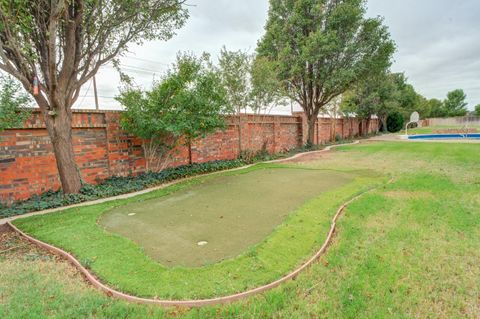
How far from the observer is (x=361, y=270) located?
2738 mm

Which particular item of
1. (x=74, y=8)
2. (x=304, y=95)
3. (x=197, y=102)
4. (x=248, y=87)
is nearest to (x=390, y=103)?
(x=304, y=95)

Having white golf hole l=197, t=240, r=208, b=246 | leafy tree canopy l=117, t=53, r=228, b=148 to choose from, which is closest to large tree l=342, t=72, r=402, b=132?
leafy tree canopy l=117, t=53, r=228, b=148

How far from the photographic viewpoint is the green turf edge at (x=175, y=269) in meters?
2.48

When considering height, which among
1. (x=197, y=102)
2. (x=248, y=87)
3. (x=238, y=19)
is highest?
(x=238, y=19)

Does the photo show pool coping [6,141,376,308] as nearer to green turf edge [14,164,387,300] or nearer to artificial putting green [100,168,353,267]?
green turf edge [14,164,387,300]

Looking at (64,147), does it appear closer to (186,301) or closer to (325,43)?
(186,301)

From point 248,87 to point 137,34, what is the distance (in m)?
5.80

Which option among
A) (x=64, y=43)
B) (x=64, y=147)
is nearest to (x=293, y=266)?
(x=64, y=147)

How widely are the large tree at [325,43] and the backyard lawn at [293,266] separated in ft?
34.2

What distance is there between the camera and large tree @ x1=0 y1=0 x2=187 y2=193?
4.76 metres

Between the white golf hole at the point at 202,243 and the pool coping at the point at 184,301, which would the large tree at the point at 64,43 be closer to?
the pool coping at the point at 184,301

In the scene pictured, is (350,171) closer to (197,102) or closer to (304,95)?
(197,102)

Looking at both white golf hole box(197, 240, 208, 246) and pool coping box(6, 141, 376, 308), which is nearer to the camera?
pool coping box(6, 141, 376, 308)

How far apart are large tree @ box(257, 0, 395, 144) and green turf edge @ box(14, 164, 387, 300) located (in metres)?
10.9
